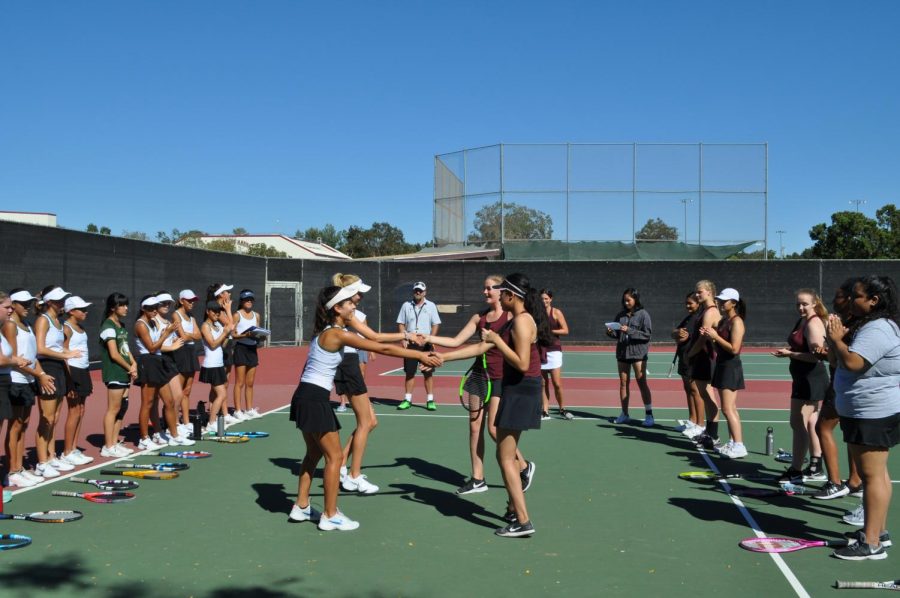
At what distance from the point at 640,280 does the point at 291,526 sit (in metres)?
23.2

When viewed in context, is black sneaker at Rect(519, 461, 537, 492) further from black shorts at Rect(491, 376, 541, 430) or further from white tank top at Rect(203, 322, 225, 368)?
white tank top at Rect(203, 322, 225, 368)

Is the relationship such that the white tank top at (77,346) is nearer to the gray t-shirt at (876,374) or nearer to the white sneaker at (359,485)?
the white sneaker at (359,485)

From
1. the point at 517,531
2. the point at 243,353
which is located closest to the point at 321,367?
the point at 517,531

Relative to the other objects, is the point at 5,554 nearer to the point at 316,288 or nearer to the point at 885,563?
the point at 885,563

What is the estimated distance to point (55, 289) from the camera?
330 inches

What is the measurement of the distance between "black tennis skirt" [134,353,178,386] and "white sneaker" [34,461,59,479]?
1443 mm

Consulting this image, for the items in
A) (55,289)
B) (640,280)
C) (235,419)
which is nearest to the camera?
(55,289)

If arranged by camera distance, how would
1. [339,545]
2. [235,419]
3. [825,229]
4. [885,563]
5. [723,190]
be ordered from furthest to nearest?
[825,229] < [723,190] < [235,419] < [339,545] < [885,563]

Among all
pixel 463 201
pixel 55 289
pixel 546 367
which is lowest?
pixel 546 367

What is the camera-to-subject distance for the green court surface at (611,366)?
19.1 metres

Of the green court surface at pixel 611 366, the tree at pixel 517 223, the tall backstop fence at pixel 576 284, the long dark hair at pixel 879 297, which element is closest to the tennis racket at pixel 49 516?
the long dark hair at pixel 879 297

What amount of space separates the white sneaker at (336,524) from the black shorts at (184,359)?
4334 mm

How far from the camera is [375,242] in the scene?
343ft

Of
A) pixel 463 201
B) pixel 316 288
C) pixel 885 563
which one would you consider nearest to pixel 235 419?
pixel 885 563
